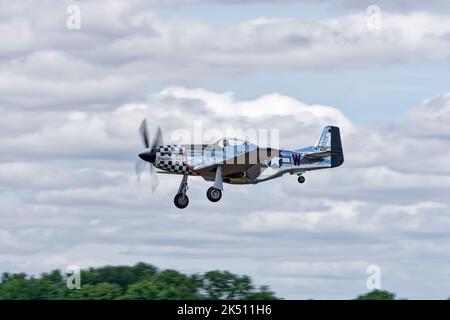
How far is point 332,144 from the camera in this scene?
2662 inches

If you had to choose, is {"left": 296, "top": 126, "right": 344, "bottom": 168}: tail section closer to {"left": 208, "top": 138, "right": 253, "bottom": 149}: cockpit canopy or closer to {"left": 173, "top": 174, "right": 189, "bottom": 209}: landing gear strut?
{"left": 208, "top": 138, "right": 253, "bottom": 149}: cockpit canopy

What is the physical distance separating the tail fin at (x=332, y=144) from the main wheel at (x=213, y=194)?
A: 10.7 m

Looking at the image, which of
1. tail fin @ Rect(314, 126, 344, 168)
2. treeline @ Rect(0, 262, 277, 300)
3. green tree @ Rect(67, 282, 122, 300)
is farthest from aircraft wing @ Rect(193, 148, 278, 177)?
green tree @ Rect(67, 282, 122, 300)

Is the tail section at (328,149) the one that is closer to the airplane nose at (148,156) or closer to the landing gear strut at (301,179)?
the landing gear strut at (301,179)

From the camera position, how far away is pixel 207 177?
58.2 metres

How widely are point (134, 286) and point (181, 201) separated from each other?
3327 centimetres

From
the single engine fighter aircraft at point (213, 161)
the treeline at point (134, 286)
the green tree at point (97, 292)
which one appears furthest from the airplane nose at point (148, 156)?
the green tree at point (97, 292)

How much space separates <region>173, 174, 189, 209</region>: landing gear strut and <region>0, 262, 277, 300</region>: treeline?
68.4 feet

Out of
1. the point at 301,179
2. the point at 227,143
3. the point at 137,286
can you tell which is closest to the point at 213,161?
the point at 227,143

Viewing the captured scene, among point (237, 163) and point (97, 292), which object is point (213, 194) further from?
point (97, 292)

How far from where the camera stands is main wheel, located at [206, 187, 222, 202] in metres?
56.6

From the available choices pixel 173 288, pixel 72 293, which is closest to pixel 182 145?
pixel 173 288

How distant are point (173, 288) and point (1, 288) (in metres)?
20.7
